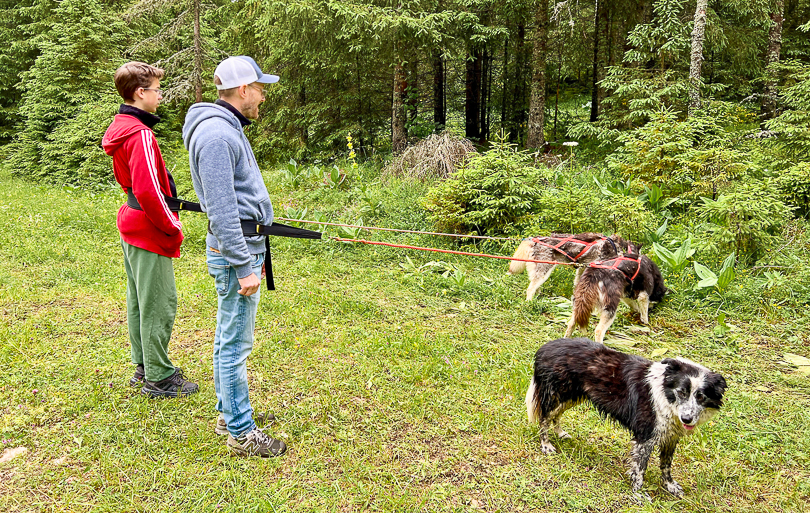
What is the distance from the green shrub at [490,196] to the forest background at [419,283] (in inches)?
2.0

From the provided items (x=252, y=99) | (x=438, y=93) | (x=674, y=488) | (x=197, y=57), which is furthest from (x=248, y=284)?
(x=197, y=57)

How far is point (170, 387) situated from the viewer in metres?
3.65

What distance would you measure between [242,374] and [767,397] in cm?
401

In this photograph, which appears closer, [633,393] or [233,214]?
[233,214]

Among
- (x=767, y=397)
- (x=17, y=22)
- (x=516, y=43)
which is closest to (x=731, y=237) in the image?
(x=767, y=397)

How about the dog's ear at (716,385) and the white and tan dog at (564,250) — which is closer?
the dog's ear at (716,385)

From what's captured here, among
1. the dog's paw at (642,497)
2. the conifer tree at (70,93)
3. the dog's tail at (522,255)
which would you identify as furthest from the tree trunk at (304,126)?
the dog's paw at (642,497)

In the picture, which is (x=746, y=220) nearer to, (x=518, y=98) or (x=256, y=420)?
(x=256, y=420)

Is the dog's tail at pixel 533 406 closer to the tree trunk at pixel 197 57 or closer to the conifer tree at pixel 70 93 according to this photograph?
the tree trunk at pixel 197 57

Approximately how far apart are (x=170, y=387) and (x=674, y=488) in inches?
136

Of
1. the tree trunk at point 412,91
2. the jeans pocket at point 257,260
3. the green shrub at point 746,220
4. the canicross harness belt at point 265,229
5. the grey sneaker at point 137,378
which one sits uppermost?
the tree trunk at point 412,91

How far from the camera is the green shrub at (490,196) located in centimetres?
705

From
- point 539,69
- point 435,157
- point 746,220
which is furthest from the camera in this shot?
point 539,69

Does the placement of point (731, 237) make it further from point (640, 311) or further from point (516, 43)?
point (516, 43)
